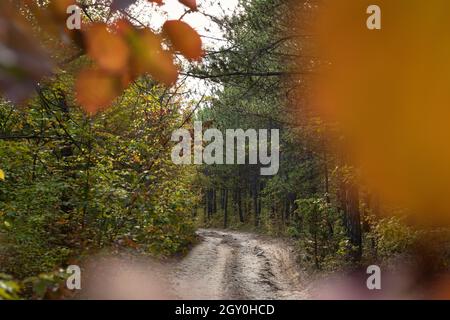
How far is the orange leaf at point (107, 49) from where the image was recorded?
51.8 inches

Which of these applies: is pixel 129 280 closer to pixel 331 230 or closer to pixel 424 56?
pixel 424 56

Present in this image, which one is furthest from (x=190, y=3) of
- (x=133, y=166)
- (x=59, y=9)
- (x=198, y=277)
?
(x=133, y=166)

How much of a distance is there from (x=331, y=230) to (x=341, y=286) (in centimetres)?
666

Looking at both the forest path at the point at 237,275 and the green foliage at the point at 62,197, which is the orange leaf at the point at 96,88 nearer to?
the green foliage at the point at 62,197

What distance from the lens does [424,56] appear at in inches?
310

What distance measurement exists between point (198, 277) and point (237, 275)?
4.95 feet

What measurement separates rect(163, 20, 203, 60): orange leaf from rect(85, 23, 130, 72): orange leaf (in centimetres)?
16

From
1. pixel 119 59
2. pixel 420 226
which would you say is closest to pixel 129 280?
pixel 420 226

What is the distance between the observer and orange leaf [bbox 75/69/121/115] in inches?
52.3

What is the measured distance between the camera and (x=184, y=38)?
A: 1375 mm

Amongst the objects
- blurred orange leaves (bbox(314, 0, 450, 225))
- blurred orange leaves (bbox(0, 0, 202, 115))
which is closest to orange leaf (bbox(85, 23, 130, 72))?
blurred orange leaves (bbox(0, 0, 202, 115))

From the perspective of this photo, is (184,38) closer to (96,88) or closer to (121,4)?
(121,4)

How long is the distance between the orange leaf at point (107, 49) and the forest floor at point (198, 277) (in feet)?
19.6

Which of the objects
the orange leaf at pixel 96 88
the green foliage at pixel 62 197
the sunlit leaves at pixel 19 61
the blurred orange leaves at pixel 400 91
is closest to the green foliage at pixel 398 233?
the blurred orange leaves at pixel 400 91
